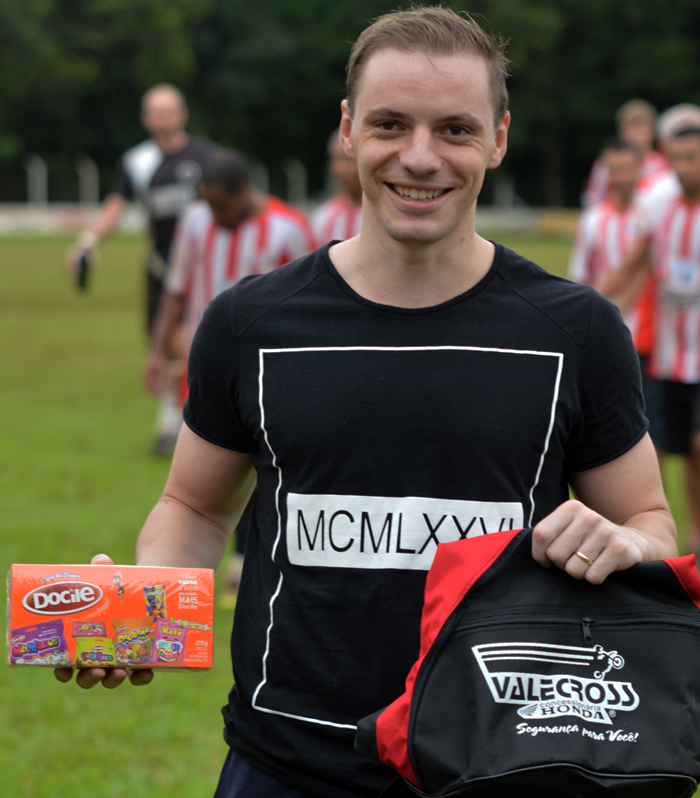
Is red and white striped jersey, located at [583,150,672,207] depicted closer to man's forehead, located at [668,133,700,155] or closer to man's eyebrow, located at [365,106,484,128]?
man's forehead, located at [668,133,700,155]

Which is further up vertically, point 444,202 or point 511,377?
point 444,202

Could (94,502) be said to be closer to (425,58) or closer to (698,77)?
(425,58)

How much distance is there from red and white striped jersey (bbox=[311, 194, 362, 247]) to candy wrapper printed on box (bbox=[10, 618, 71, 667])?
200 inches

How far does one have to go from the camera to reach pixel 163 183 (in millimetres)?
8773

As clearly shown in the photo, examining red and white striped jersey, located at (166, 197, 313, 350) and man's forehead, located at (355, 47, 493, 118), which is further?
red and white striped jersey, located at (166, 197, 313, 350)

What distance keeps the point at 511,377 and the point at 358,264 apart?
1.17 ft

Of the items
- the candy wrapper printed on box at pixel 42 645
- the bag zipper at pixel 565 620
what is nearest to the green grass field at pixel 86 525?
the candy wrapper printed on box at pixel 42 645

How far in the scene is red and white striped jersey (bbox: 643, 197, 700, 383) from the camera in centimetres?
622

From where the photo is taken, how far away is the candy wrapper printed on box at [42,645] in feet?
6.68

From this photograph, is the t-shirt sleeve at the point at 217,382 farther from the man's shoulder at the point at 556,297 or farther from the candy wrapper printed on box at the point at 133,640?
the man's shoulder at the point at 556,297

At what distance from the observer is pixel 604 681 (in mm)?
1778

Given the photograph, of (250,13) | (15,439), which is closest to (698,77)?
(250,13)

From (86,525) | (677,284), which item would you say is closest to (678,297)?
(677,284)

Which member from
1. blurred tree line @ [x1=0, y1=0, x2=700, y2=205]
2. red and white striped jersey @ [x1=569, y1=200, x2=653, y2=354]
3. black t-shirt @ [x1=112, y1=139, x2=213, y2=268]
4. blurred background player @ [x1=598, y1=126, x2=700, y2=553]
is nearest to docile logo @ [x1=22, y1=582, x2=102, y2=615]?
blurred background player @ [x1=598, y1=126, x2=700, y2=553]
